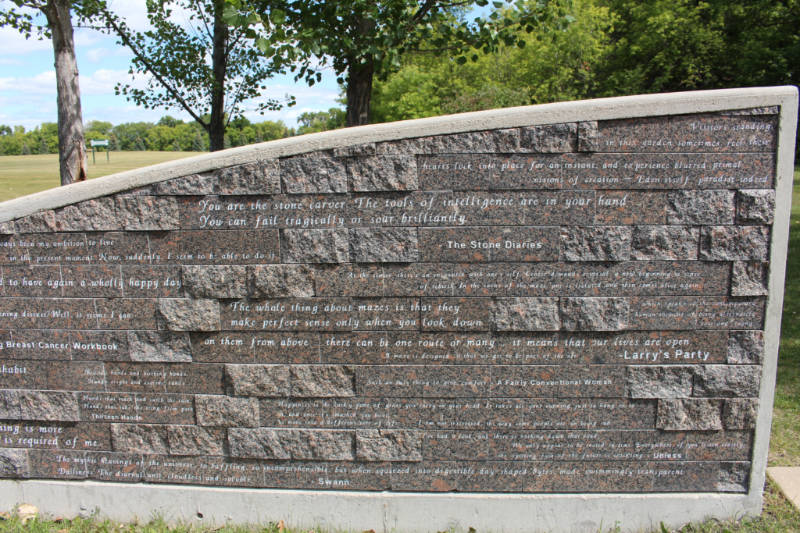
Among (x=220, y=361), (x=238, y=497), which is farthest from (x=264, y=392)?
(x=238, y=497)

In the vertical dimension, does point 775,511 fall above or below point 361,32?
below

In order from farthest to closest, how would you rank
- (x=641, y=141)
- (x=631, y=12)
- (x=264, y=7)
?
(x=631, y=12)
(x=264, y=7)
(x=641, y=141)

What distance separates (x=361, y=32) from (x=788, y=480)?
5.76 m

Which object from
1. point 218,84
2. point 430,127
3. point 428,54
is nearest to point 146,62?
point 218,84

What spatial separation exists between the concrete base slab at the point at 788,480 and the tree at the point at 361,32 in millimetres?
5106

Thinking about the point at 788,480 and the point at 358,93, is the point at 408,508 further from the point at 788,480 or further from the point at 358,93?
the point at 358,93

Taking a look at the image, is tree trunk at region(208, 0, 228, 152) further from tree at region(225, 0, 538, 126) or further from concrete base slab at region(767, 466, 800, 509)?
concrete base slab at region(767, 466, 800, 509)

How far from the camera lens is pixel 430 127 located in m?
2.83

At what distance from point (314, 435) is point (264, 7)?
5.07m

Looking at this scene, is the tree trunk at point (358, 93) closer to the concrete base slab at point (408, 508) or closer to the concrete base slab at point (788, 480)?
the concrete base slab at point (408, 508)

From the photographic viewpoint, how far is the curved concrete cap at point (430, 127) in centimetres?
275

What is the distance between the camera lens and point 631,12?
2991 cm

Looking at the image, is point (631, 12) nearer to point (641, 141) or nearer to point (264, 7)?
point (264, 7)

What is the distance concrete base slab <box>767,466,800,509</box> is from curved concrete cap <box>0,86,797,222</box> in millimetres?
2321
